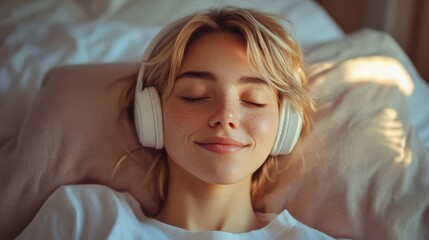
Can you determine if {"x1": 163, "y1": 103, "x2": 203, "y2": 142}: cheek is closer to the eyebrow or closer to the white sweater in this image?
the eyebrow

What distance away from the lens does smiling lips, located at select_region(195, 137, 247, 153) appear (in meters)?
0.91

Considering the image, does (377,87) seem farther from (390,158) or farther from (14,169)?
(14,169)

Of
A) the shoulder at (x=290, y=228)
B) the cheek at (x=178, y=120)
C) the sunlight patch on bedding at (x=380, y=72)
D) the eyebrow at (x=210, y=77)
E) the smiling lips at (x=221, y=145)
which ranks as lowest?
the shoulder at (x=290, y=228)

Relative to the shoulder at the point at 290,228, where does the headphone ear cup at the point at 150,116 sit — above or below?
above

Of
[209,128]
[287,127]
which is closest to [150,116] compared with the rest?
[209,128]

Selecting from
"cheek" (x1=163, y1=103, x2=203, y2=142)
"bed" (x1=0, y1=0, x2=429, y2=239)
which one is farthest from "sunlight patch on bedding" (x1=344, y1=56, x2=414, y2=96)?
"cheek" (x1=163, y1=103, x2=203, y2=142)

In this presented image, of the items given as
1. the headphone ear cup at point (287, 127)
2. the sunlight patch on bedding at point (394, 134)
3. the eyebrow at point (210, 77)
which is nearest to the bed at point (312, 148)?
the sunlight patch on bedding at point (394, 134)

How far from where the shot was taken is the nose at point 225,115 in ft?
2.96

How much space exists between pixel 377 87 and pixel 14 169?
2.76 ft

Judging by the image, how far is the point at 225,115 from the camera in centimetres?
90

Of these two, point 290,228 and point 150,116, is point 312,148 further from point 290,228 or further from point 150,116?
point 150,116

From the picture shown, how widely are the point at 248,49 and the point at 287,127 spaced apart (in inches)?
6.9

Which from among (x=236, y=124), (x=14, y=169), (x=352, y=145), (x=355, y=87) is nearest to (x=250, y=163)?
(x=236, y=124)

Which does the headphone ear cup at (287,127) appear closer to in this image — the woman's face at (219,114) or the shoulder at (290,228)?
the woman's face at (219,114)
